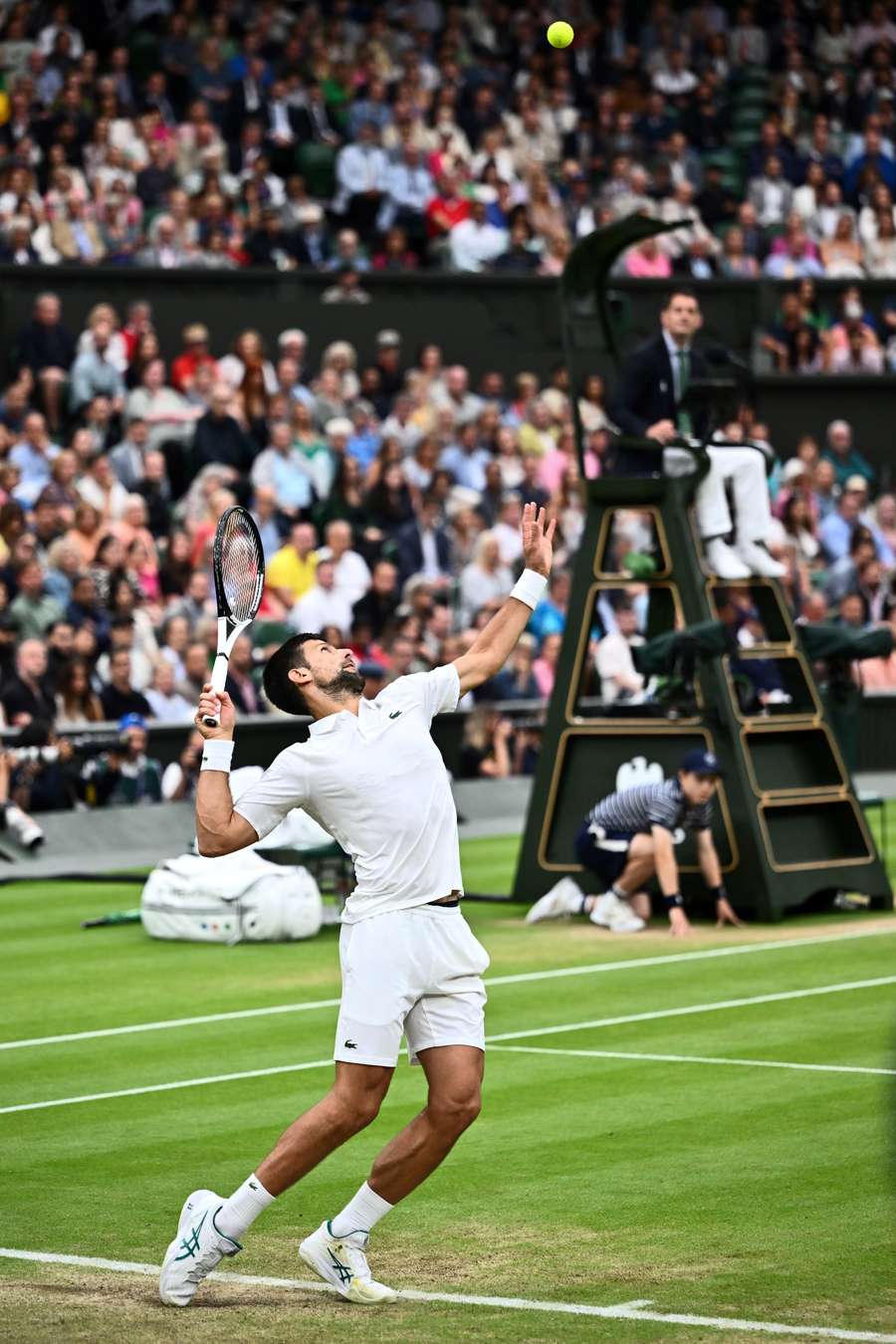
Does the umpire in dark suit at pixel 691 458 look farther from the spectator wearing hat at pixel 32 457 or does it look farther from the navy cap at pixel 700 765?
the spectator wearing hat at pixel 32 457

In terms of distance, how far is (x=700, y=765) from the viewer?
15.3 m

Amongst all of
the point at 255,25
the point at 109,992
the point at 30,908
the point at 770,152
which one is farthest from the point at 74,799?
the point at 770,152

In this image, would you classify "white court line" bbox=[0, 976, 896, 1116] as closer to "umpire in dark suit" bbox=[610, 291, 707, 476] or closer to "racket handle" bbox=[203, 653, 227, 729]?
"racket handle" bbox=[203, 653, 227, 729]

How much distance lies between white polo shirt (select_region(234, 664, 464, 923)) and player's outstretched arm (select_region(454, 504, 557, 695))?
1.02 feet

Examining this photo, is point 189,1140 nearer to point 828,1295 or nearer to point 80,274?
point 828,1295

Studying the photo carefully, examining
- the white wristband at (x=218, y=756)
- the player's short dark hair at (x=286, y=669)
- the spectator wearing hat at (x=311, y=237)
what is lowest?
the white wristband at (x=218, y=756)

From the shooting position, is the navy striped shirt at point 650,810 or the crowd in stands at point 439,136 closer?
the navy striped shirt at point 650,810

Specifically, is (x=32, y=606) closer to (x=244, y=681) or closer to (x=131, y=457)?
(x=244, y=681)

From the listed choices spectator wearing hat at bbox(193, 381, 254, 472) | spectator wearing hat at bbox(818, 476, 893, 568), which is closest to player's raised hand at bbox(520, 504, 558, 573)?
spectator wearing hat at bbox(193, 381, 254, 472)

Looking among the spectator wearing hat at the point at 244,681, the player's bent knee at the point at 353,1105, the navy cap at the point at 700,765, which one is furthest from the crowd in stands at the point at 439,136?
the player's bent knee at the point at 353,1105

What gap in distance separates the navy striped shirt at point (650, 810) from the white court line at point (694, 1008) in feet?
6.76

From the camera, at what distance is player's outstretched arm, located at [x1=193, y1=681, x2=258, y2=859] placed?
A: 716 cm

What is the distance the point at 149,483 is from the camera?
76.3 feet

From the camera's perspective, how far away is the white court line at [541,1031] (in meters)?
10.7
